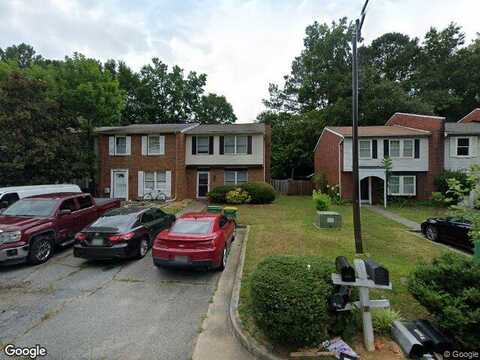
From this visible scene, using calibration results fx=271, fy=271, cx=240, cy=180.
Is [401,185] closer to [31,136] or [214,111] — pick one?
[31,136]

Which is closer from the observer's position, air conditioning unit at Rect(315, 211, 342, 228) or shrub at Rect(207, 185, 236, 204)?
air conditioning unit at Rect(315, 211, 342, 228)

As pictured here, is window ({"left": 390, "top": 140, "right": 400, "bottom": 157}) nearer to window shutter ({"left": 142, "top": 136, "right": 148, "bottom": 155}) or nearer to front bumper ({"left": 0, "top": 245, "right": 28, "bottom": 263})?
window shutter ({"left": 142, "top": 136, "right": 148, "bottom": 155})

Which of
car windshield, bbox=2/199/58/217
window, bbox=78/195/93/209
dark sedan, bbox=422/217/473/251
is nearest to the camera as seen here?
car windshield, bbox=2/199/58/217

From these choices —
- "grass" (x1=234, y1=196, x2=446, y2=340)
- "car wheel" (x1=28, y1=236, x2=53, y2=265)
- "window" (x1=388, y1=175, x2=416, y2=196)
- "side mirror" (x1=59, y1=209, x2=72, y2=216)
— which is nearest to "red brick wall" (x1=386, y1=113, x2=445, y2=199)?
"window" (x1=388, y1=175, x2=416, y2=196)

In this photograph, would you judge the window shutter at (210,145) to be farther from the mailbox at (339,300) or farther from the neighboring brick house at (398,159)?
the mailbox at (339,300)

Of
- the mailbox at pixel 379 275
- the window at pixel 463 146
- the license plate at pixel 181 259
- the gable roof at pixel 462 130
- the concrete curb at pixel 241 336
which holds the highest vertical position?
the gable roof at pixel 462 130

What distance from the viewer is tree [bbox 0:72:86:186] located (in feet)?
51.7

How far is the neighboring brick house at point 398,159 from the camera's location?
20.0 metres

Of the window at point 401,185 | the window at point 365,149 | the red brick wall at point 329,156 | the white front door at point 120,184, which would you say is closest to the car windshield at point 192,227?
the white front door at point 120,184

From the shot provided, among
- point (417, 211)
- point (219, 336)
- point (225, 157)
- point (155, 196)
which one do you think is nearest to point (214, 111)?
point (225, 157)

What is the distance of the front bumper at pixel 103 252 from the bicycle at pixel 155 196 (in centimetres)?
1273

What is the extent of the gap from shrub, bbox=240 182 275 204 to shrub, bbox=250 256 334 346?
593 inches

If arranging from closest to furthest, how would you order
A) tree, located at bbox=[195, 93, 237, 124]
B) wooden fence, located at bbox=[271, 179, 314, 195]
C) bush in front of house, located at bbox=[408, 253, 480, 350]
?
bush in front of house, located at bbox=[408, 253, 480, 350] < wooden fence, located at bbox=[271, 179, 314, 195] < tree, located at bbox=[195, 93, 237, 124]

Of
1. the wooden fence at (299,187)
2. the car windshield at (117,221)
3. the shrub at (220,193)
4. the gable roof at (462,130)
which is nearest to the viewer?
the car windshield at (117,221)
